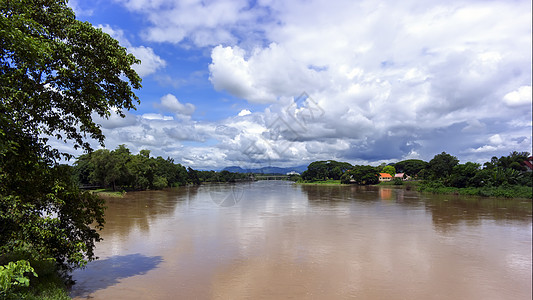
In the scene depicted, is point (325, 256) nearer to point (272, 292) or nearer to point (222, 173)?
point (272, 292)

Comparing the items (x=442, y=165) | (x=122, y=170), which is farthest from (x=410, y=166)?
Answer: (x=122, y=170)

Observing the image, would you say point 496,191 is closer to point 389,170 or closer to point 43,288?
point 43,288

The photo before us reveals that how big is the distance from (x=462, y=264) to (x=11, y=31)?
649 inches

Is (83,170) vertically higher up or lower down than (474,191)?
higher up

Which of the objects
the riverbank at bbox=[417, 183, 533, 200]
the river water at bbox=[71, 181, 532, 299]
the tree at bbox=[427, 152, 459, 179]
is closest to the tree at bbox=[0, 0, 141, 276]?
the river water at bbox=[71, 181, 532, 299]

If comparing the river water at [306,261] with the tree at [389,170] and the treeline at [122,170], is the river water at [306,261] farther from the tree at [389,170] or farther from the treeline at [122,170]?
the tree at [389,170]

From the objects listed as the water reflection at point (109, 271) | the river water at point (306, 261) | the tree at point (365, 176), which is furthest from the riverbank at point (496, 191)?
the water reflection at point (109, 271)

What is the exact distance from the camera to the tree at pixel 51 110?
639 cm

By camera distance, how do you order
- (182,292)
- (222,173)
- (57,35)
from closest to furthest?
(57,35) < (182,292) < (222,173)

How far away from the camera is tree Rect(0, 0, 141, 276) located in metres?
6.39

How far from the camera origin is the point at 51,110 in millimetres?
7590

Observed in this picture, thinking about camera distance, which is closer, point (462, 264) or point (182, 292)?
point (182, 292)

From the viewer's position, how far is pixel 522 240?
17.8 metres

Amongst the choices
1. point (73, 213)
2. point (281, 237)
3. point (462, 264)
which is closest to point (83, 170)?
point (281, 237)
